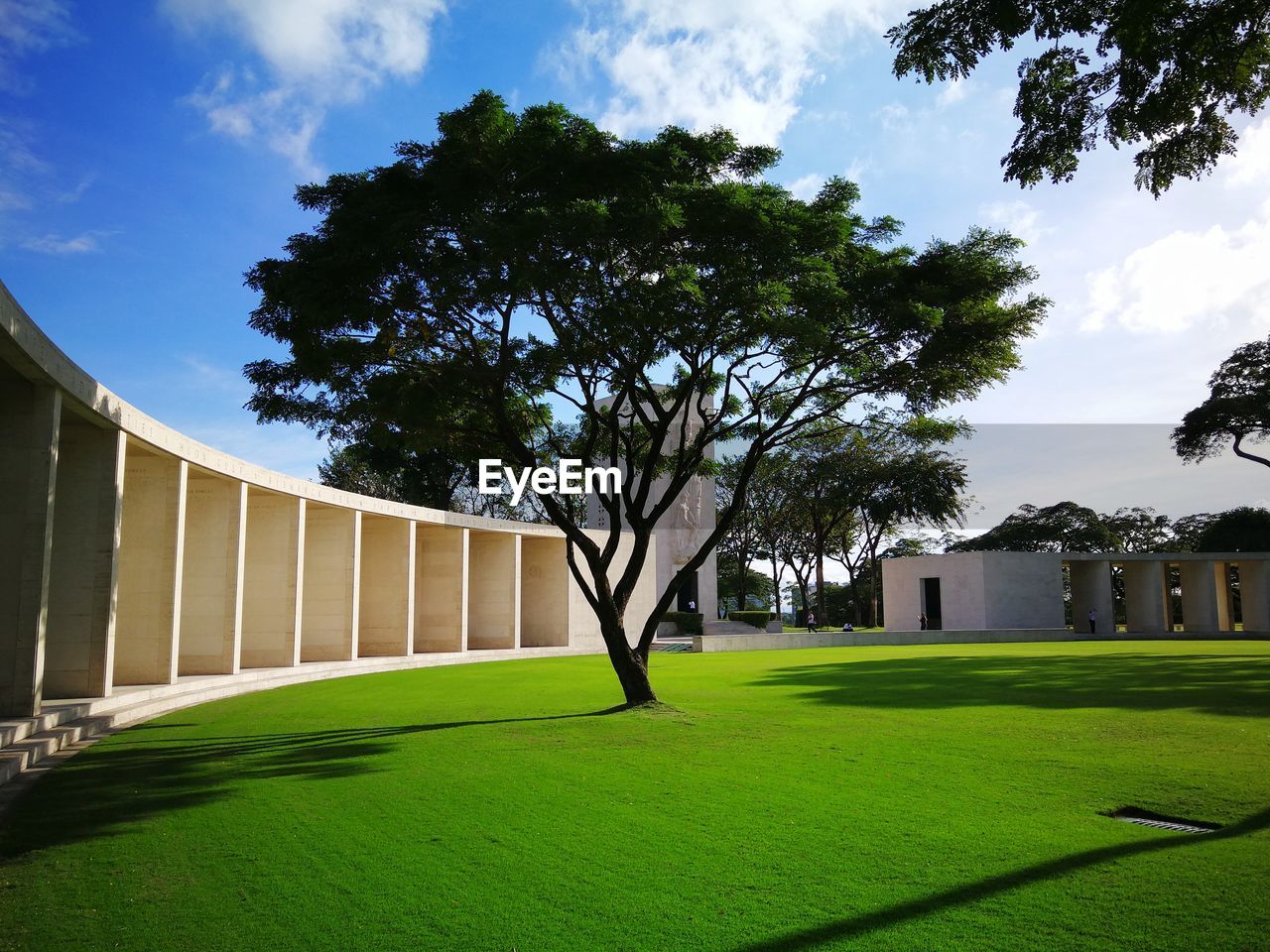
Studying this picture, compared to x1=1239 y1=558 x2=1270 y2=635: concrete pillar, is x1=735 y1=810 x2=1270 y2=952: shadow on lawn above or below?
below

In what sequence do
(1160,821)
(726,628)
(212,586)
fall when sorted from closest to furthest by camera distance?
(1160,821), (212,586), (726,628)

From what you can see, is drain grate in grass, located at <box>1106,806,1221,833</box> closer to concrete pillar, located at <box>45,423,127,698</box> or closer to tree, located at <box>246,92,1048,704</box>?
tree, located at <box>246,92,1048,704</box>

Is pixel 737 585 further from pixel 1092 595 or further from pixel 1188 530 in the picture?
pixel 1188 530

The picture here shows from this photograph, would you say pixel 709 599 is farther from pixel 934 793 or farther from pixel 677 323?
pixel 934 793

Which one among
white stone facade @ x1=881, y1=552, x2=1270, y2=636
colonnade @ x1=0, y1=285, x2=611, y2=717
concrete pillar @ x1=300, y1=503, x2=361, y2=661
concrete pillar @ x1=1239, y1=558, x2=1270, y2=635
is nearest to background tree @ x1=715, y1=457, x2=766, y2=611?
white stone facade @ x1=881, y1=552, x2=1270, y2=636

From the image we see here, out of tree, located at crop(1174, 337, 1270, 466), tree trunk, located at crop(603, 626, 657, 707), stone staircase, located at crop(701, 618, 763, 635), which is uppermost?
tree, located at crop(1174, 337, 1270, 466)

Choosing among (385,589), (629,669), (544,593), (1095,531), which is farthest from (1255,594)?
(629,669)

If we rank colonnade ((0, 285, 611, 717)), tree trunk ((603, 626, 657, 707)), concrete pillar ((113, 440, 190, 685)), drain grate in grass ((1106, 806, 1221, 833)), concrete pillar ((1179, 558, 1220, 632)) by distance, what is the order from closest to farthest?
drain grate in grass ((1106, 806, 1221, 833)) → colonnade ((0, 285, 611, 717)) → tree trunk ((603, 626, 657, 707)) → concrete pillar ((113, 440, 190, 685)) → concrete pillar ((1179, 558, 1220, 632))

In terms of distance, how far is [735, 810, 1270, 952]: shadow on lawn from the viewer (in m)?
5.09

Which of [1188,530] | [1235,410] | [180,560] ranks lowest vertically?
[180,560]

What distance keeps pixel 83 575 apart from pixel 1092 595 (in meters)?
47.3

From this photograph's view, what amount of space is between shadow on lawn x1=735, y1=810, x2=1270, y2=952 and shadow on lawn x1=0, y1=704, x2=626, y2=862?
5.83m

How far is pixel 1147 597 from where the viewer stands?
48969 mm

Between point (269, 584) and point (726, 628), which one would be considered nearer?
point (269, 584)
